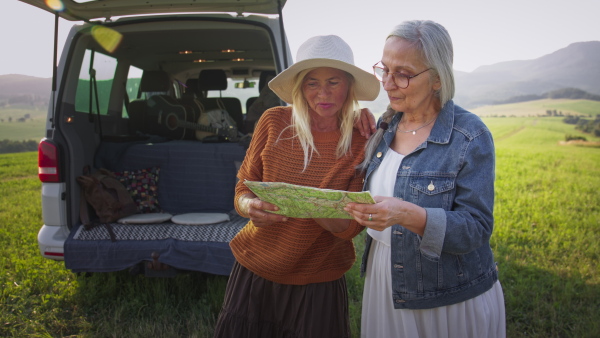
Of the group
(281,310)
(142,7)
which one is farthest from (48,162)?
(281,310)

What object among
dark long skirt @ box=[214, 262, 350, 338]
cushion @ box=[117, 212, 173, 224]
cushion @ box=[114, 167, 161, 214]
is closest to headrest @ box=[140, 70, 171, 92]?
cushion @ box=[114, 167, 161, 214]

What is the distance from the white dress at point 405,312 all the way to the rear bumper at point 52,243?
2292 mm

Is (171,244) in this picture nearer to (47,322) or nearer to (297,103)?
(47,322)

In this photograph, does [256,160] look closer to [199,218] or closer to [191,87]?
[199,218]

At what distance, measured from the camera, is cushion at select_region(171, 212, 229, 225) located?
3.45 meters

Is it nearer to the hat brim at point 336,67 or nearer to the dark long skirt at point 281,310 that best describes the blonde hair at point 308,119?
the hat brim at point 336,67

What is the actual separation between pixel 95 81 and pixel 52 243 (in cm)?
150

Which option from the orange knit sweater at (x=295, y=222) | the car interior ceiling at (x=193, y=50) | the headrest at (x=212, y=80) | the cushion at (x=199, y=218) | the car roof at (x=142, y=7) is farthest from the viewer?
the headrest at (x=212, y=80)

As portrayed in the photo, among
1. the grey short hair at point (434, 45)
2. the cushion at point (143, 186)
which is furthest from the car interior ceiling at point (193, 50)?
the grey short hair at point (434, 45)

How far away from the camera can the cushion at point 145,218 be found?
11.4ft

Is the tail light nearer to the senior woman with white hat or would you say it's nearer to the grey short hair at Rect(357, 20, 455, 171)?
the senior woman with white hat

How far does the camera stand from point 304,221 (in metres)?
1.86

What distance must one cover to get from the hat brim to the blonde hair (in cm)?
3

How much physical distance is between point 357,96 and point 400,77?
0.46 m
